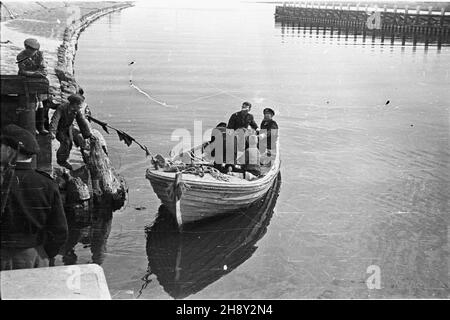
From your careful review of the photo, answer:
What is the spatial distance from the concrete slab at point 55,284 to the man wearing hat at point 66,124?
750 cm

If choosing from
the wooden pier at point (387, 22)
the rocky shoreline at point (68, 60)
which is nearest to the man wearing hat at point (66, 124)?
the rocky shoreline at point (68, 60)

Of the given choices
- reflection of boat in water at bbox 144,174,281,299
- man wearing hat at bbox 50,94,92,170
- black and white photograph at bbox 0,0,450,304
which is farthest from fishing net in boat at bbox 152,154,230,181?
man wearing hat at bbox 50,94,92,170

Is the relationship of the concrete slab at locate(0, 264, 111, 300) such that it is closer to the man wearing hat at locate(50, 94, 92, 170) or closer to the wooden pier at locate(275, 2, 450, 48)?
the man wearing hat at locate(50, 94, 92, 170)

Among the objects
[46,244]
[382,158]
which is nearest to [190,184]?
[46,244]

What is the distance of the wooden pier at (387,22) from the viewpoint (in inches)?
2946

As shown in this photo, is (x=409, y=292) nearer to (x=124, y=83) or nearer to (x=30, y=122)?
(x=30, y=122)

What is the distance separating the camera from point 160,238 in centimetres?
1420

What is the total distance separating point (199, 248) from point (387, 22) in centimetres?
7406

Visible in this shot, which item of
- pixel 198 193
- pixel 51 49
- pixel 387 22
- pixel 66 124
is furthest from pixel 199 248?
pixel 387 22

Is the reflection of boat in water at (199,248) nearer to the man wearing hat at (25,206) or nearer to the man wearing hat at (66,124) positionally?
the man wearing hat at (66,124)

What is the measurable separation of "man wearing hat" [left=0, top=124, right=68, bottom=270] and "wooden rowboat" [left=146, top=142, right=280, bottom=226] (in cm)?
684

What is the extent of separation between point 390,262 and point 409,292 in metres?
1.39

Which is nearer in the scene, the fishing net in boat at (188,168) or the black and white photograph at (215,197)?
the black and white photograph at (215,197)

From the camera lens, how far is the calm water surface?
12664 millimetres
